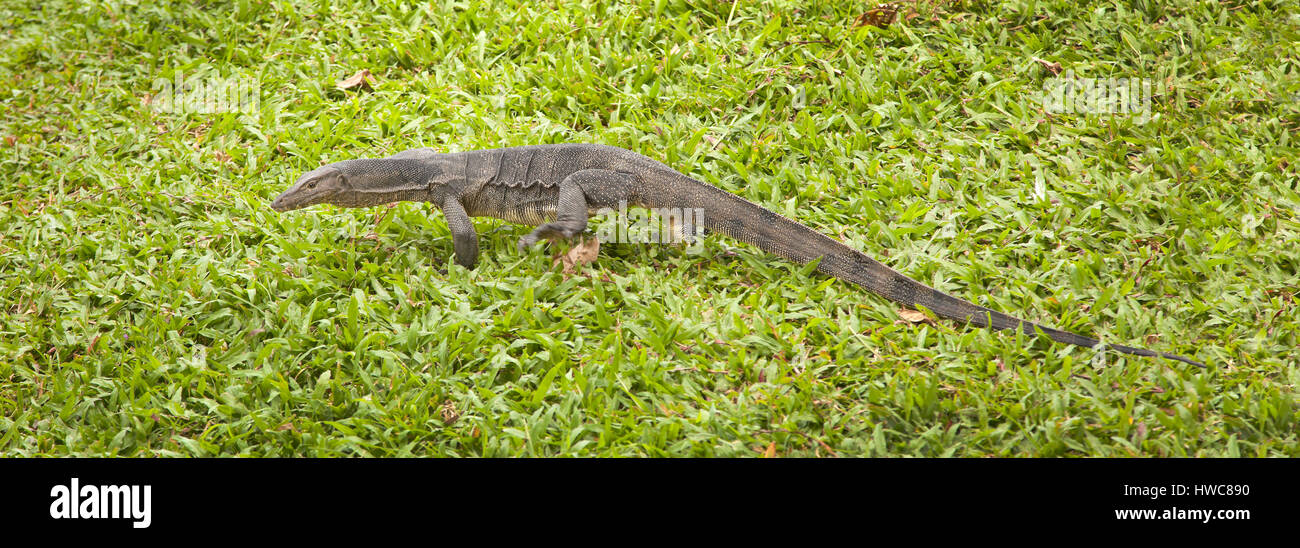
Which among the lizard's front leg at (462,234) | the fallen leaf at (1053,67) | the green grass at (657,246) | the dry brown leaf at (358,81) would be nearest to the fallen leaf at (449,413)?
the green grass at (657,246)

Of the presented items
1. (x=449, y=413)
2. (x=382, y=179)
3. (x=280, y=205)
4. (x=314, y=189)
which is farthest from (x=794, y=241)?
(x=280, y=205)

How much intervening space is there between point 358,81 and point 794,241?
3.10 meters

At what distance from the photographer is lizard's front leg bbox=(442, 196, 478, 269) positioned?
4.50 m

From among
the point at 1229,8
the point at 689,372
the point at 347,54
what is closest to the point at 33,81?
the point at 347,54

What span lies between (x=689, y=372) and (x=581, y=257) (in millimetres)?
921

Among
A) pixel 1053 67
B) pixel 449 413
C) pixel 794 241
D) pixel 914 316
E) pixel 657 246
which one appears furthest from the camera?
pixel 1053 67

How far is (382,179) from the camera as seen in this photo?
15.1 ft

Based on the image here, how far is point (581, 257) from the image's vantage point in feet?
14.8

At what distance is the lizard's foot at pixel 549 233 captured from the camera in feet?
14.4

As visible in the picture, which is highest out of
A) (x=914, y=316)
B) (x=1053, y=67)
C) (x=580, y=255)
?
(x=1053, y=67)

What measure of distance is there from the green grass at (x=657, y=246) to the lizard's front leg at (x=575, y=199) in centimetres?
23

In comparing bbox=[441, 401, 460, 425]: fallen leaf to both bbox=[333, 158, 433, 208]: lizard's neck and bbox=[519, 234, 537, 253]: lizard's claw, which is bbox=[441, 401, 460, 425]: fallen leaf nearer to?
bbox=[519, 234, 537, 253]: lizard's claw

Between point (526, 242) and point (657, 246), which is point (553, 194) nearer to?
point (526, 242)

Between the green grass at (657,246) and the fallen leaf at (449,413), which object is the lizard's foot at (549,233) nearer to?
the green grass at (657,246)
